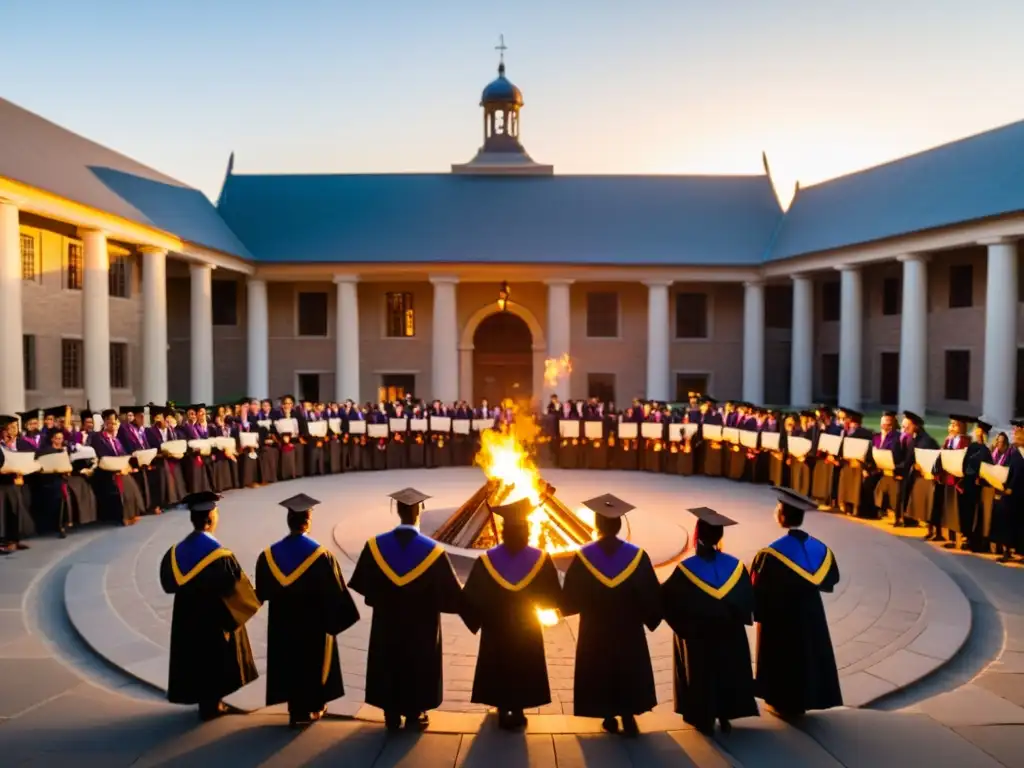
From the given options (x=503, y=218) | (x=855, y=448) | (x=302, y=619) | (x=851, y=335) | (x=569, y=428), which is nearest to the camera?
(x=302, y=619)

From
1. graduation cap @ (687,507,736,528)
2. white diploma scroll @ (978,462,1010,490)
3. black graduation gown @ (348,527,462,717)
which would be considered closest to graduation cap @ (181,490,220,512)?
black graduation gown @ (348,527,462,717)

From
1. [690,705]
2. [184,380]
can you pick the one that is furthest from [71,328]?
[690,705]

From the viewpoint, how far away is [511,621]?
18.6 ft

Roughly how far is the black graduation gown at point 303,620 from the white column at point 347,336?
78.5 feet

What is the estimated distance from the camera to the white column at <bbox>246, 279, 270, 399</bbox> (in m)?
29.3

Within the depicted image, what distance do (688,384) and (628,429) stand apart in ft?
42.8

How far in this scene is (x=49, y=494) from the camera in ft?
38.5

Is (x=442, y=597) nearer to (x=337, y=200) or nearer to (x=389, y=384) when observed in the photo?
(x=389, y=384)

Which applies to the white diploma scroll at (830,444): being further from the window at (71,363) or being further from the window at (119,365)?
the window at (119,365)

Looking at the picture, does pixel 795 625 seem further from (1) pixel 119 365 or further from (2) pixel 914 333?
(1) pixel 119 365

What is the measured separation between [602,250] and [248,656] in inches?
1006

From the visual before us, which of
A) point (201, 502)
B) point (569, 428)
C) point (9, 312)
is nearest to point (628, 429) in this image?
point (569, 428)

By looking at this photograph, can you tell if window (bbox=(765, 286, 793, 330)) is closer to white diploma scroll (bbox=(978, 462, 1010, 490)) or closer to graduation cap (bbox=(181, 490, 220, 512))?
white diploma scroll (bbox=(978, 462, 1010, 490))

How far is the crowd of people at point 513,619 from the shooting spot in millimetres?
5566
